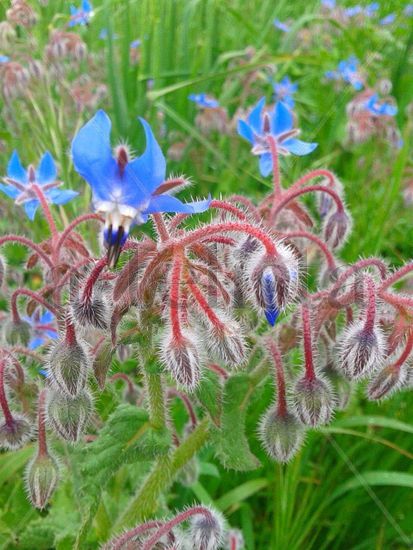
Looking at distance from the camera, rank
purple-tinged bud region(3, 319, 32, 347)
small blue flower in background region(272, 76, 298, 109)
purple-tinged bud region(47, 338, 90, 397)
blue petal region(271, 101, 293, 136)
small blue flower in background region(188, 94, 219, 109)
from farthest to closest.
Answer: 1. small blue flower in background region(272, 76, 298, 109)
2. small blue flower in background region(188, 94, 219, 109)
3. blue petal region(271, 101, 293, 136)
4. purple-tinged bud region(3, 319, 32, 347)
5. purple-tinged bud region(47, 338, 90, 397)

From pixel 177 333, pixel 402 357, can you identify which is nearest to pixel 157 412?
pixel 177 333

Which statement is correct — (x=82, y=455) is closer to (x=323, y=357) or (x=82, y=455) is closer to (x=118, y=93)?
(x=323, y=357)

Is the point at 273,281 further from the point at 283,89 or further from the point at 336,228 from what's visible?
the point at 283,89

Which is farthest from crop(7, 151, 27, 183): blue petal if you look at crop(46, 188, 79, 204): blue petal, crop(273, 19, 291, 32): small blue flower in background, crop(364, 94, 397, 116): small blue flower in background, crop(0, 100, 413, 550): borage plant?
crop(273, 19, 291, 32): small blue flower in background

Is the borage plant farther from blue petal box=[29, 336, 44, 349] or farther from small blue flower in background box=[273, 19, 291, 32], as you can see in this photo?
small blue flower in background box=[273, 19, 291, 32]

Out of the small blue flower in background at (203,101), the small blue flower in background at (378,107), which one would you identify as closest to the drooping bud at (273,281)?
the small blue flower in background at (203,101)

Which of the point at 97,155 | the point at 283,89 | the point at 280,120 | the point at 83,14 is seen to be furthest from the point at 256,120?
the point at 283,89
